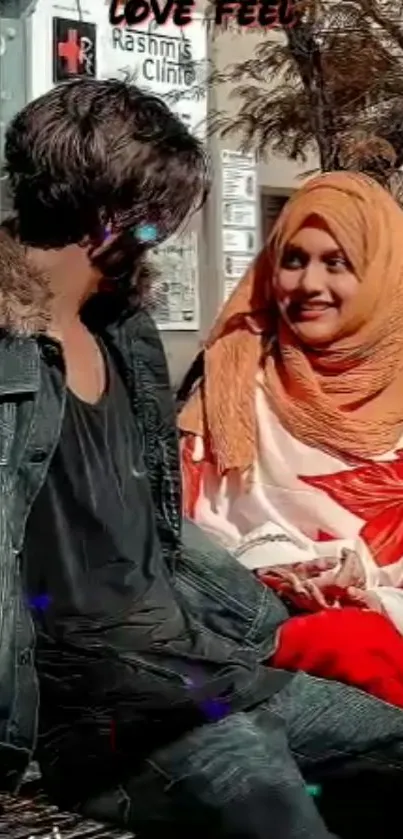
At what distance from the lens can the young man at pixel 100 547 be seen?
102 centimetres

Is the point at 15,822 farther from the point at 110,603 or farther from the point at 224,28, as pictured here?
the point at 224,28

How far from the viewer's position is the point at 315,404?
5.06 feet

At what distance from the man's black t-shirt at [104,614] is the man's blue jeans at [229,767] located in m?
0.03

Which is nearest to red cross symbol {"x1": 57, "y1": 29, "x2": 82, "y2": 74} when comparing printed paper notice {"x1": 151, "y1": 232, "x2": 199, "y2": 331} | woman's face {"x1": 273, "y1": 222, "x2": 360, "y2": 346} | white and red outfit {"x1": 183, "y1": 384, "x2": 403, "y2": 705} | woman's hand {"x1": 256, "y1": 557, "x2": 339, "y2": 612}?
printed paper notice {"x1": 151, "y1": 232, "x2": 199, "y2": 331}

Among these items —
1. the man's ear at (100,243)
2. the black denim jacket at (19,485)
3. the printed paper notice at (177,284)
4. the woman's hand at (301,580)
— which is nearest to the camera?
the black denim jacket at (19,485)

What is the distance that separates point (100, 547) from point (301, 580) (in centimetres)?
42

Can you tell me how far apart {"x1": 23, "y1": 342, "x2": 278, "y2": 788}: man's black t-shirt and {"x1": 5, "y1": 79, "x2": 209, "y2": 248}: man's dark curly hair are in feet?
0.49

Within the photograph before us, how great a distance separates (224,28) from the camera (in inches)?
60.2

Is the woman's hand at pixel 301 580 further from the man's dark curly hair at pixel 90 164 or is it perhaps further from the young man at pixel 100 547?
the man's dark curly hair at pixel 90 164

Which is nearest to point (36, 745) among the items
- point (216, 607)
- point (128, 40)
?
point (216, 607)

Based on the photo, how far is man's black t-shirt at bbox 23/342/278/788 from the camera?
3.43 ft

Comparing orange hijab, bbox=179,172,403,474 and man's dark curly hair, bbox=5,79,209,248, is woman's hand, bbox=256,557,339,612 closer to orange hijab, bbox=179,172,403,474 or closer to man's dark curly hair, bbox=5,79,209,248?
orange hijab, bbox=179,172,403,474

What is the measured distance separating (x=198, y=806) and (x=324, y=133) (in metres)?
0.87

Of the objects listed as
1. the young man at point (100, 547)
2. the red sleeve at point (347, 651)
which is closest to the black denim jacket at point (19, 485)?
the young man at point (100, 547)
